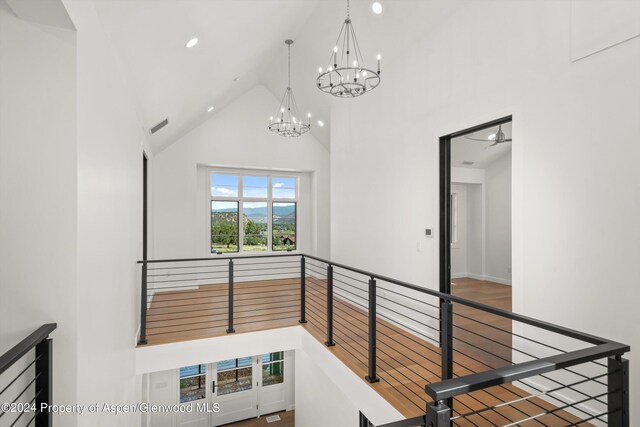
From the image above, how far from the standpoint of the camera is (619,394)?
1.42 m

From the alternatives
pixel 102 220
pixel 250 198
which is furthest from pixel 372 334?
pixel 250 198

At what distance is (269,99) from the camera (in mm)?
7500

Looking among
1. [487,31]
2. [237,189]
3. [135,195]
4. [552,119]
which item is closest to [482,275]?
[552,119]

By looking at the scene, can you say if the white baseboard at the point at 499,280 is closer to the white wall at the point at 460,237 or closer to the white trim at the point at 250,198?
the white wall at the point at 460,237

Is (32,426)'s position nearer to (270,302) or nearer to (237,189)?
(270,302)

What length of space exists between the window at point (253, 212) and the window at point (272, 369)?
227cm

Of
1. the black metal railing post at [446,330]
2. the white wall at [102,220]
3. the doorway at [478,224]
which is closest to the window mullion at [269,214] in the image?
the white wall at [102,220]

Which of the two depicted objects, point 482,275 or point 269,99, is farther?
point 269,99

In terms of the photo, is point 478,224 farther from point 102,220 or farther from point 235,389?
point 235,389

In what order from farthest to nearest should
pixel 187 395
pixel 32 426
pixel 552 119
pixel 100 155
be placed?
pixel 187 395, pixel 552 119, pixel 100 155, pixel 32 426

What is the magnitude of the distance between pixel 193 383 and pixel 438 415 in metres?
6.68

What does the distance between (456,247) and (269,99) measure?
530 centimetres

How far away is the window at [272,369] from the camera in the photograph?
7141 mm

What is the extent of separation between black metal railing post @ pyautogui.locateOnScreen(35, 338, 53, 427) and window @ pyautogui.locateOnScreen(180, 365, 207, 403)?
545 cm
